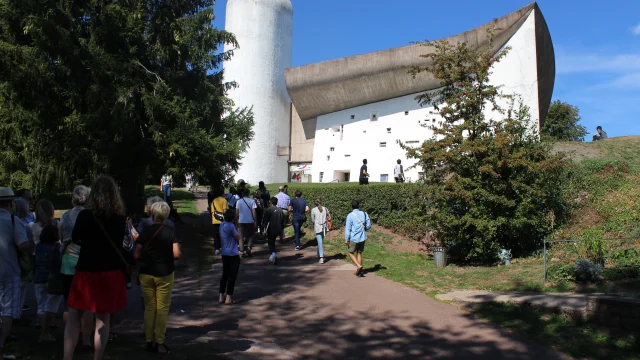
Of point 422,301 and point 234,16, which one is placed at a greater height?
point 234,16

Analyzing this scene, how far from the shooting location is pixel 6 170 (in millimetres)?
18594

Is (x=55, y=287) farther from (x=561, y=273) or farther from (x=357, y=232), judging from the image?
(x=561, y=273)

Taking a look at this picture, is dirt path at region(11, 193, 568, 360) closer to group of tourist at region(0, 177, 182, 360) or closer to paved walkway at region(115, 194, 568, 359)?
paved walkway at region(115, 194, 568, 359)

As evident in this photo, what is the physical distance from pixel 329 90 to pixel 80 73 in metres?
20.4

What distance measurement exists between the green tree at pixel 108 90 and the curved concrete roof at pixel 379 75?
15163mm

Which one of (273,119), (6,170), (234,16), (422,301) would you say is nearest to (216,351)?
(422,301)

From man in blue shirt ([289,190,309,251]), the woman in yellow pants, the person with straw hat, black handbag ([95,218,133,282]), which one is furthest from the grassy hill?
the person with straw hat

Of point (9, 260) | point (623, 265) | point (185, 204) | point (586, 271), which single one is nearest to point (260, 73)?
point (185, 204)

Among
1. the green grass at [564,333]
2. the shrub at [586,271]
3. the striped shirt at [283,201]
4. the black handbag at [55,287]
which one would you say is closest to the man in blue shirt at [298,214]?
the striped shirt at [283,201]

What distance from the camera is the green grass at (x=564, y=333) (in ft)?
20.1

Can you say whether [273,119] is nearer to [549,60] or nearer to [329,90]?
[329,90]

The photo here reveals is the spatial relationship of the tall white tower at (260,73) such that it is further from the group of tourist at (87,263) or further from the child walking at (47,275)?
the group of tourist at (87,263)

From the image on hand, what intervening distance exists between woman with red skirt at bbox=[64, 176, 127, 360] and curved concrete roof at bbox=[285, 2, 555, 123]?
24.0 meters

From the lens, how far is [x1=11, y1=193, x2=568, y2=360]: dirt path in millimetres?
6027
